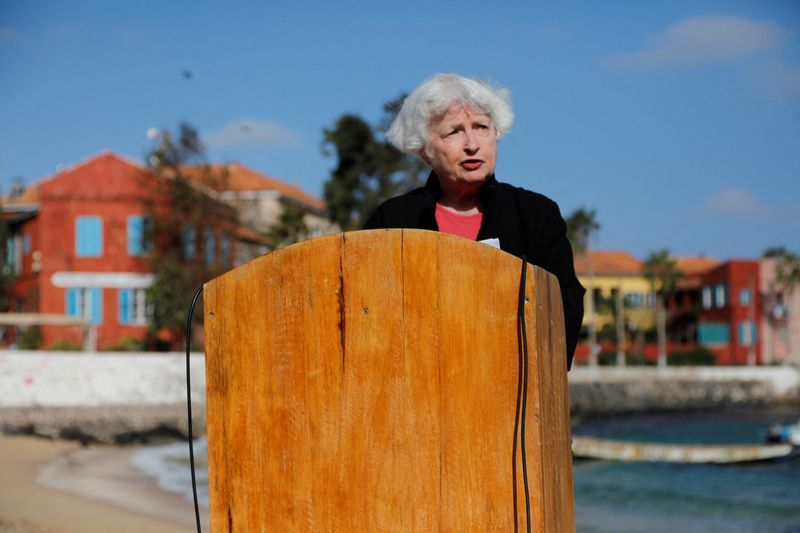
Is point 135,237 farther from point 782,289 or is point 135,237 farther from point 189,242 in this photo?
point 782,289

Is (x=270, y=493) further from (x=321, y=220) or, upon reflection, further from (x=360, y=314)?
(x=321, y=220)

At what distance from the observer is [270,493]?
6.97ft

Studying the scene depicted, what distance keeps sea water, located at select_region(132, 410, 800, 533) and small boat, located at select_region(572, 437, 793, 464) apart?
0.26 meters

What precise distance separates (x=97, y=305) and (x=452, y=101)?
3650 centimetres

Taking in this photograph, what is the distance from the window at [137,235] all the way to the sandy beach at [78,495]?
49.0 feet

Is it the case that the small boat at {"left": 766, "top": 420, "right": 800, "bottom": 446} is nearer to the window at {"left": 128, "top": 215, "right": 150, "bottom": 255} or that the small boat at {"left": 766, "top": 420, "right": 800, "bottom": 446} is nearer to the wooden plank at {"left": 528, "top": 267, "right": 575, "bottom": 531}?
the window at {"left": 128, "top": 215, "right": 150, "bottom": 255}

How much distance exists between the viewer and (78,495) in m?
16.0

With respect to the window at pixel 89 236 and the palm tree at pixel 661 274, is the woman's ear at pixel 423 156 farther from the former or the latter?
the palm tree at pixel 661 274

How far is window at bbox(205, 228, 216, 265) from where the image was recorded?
3931 cm

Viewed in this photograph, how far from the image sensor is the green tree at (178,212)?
37.0m

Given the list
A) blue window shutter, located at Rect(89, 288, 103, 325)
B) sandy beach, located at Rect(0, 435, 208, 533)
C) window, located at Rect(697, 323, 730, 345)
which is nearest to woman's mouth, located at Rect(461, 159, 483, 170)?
sandy beach, located at Rect(0, 435, 208, 533)

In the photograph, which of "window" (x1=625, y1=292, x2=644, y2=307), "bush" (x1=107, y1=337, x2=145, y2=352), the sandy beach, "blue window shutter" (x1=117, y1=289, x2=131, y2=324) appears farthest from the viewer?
"window" (x1=625, y1=292, x2=644, y2=307)

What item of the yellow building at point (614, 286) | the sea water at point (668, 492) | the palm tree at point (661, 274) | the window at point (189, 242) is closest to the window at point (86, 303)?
the window at point (189, 242)

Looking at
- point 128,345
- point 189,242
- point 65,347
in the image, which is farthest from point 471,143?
point 189,242
